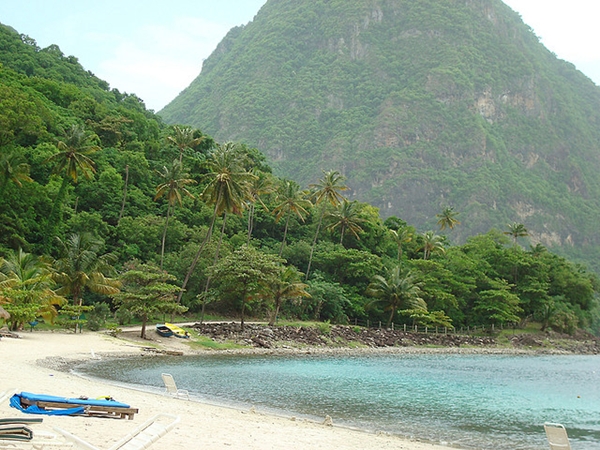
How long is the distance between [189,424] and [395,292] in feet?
171

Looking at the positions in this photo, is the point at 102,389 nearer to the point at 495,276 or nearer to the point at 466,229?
the point at 495,276

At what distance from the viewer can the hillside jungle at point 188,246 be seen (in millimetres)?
43125

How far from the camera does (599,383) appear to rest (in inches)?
1474

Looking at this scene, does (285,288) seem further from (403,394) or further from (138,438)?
(138,438)

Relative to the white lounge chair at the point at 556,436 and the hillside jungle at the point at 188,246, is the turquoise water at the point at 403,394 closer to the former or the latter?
the white lounge chair at the point at 556,436

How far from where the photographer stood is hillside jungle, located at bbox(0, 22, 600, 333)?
141 feet

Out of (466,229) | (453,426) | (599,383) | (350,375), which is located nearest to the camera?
(453,426)

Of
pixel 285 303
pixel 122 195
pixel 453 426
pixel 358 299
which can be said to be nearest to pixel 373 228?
pixel 358 299

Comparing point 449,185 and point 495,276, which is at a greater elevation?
point 449,185

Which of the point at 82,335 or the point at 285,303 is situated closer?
the point at 82,335

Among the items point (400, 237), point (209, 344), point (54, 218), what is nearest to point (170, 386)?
point (209, 344)

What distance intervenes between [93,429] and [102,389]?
7723mm

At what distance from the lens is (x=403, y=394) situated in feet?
85.7

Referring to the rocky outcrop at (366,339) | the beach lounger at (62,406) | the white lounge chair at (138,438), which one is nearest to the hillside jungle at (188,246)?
the rocky outcrop at (366,339)
